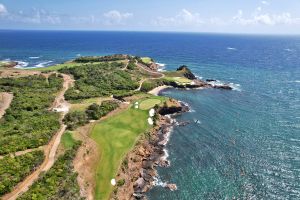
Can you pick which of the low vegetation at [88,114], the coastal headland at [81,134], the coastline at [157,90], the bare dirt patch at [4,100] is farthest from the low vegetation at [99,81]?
the bare dirt patch at [4,100]

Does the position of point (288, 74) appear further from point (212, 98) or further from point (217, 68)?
point (212, 98)

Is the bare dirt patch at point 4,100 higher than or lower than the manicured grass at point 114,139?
higher

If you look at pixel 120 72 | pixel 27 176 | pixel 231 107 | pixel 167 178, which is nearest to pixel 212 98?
pixel 231 107

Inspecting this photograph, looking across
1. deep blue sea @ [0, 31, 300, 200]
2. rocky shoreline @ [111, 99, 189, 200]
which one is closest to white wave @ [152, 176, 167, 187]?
A: rocky shoreline @ [111, 99, 189, 200]

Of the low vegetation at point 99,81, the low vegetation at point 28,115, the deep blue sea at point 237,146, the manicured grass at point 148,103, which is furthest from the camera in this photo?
the low vegetation at point 99,81

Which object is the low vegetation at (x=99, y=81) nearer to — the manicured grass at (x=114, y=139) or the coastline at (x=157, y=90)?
the coastline at (x=157, y=90)

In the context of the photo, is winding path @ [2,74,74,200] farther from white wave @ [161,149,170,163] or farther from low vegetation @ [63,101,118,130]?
white wave @ [161,149,170,163]
